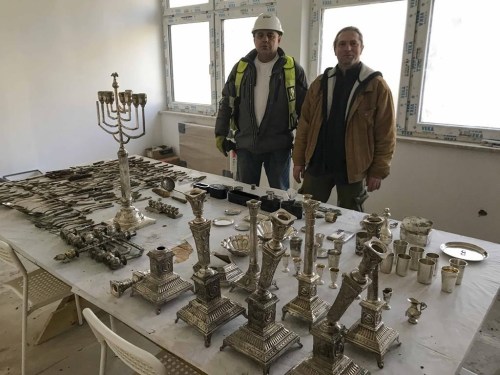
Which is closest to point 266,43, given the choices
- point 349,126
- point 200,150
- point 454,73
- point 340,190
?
point 349,126

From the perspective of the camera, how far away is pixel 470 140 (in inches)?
114

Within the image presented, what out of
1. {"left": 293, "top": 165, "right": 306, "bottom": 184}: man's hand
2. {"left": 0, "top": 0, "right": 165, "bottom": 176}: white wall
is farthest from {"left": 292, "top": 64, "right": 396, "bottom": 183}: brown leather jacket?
{"left": 0, "top": 0, "right": 165, "bottom": 176}: white wall

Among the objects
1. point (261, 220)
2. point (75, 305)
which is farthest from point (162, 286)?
point (75, 305)

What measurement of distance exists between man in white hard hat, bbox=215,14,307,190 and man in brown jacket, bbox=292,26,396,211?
0.85ft

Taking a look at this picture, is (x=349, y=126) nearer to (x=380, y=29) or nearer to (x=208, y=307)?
(x=380, y=29)

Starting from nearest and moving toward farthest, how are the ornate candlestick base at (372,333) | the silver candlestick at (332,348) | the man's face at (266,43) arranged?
the silver candlestick at (332,348), the ornate candlestick base at (372,333), the man's face at (266,43)

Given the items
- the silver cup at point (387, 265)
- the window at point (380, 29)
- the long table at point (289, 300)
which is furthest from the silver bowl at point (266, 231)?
the window at point (380, 29)

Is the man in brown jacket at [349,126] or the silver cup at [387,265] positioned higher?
the man in brown jacket at [349,126]

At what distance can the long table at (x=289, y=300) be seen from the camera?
1064mm

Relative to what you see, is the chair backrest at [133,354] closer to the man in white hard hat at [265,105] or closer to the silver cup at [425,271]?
the silver cup at [425,271]

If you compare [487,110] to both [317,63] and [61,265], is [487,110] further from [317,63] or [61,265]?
[61,265]

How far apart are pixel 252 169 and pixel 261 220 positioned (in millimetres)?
1152

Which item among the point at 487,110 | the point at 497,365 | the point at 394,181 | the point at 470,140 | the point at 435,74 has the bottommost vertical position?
the point at 497,365

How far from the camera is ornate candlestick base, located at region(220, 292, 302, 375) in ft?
3.43
